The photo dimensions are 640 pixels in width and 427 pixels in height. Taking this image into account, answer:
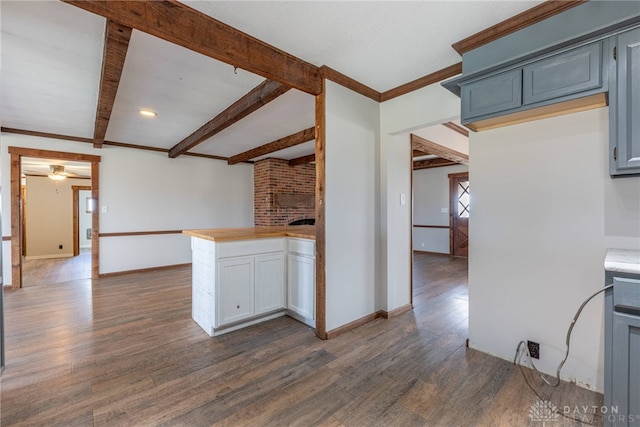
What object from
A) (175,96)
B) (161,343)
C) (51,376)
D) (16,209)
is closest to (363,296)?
(161,343)

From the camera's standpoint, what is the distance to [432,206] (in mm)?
7512

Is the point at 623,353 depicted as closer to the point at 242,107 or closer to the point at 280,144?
the point at 242,107

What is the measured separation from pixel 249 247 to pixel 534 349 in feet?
8.29

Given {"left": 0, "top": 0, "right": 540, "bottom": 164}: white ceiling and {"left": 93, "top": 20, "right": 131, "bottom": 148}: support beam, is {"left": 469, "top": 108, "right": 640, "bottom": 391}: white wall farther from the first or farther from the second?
{"left": 93, "top": 20, "right": 131, "bottom": 148}: support beam

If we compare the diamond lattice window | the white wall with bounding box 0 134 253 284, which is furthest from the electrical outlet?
the white wall with bounding box 0 134 253 284

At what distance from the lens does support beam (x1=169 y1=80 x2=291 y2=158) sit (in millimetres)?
2680

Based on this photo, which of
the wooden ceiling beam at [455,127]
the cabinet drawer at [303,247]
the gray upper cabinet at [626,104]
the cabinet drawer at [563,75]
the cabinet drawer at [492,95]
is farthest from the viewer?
the wooden ceiling beam at [455,127]

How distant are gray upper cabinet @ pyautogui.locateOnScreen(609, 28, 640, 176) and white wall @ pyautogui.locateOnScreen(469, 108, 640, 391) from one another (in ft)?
0.88

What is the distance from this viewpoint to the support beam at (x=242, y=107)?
268cm

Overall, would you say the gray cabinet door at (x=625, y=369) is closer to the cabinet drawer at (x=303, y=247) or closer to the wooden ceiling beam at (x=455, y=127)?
the cabinet drawer at (x=303, y=247)

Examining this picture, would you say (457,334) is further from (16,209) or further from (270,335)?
(16,209)

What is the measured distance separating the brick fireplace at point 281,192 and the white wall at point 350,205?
3707mm

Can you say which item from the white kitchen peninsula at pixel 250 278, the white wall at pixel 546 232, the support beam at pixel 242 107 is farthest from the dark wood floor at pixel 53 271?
the white wall at pixel 546 232

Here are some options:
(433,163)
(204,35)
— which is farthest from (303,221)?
(204,35)
